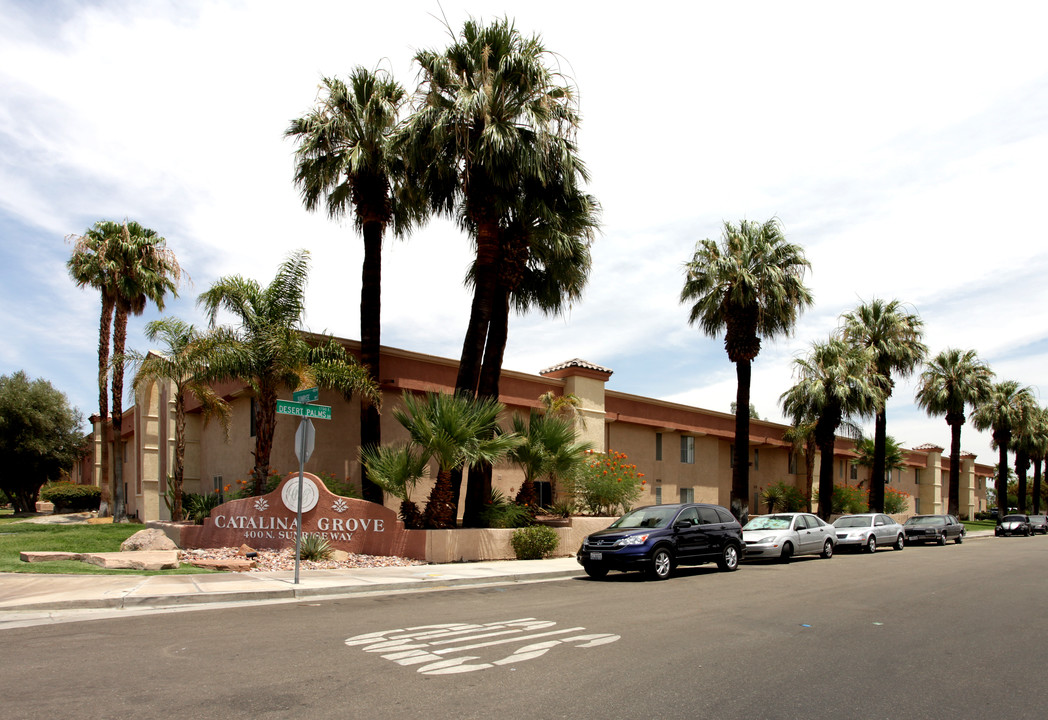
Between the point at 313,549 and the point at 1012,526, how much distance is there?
40.5 m

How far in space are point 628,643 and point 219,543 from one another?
12.6m

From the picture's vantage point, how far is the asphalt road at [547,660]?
5.82 m

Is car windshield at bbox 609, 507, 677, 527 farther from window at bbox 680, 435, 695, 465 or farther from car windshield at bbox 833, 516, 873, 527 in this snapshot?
window at bbox 680, 435, 695, 465

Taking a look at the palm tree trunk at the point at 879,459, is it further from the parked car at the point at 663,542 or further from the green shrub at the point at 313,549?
the green shrub at the point at 313,549

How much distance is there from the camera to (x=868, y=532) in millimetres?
25781

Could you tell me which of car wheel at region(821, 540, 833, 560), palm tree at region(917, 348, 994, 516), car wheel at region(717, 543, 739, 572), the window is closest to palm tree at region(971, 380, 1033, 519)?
palm tree at region(917, 348, 994, 516)

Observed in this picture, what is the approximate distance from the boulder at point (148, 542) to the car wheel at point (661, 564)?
429 inches

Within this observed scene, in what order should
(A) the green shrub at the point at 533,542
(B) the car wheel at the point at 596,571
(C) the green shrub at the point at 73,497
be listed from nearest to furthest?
1. (B) the car wheel at the point at 596,571
2. (A) the green shrub at the point at 533,542
3. (C) the green shrub at the point at 73,497

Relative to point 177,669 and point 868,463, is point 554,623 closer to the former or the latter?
point 177,669

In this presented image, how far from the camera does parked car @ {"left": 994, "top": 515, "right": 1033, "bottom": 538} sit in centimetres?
4100

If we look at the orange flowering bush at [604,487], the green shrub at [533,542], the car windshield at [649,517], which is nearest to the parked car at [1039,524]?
the orange flowering bush at [604,487]

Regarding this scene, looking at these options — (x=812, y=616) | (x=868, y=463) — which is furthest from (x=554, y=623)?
(x=868, y=463)

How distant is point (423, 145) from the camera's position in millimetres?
18625

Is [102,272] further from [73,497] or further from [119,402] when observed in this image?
[73,497]
